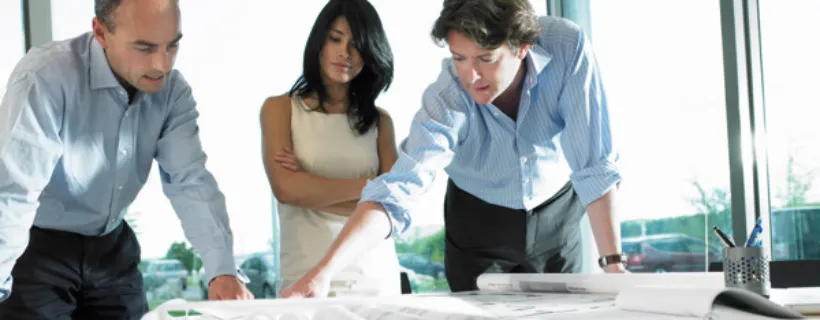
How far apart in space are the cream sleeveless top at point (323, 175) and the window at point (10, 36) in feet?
5.17

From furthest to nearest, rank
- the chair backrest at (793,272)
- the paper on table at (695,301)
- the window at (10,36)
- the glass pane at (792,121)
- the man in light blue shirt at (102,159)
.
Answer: the window at (10,36) → the glass pane at (792,121) → the chair backrest at (793,272) → the man in light blue shirt at (102,159) → the paper on table at (695,301)

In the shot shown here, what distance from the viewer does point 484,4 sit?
83.0 inches

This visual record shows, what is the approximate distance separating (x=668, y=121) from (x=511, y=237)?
1.79 metres

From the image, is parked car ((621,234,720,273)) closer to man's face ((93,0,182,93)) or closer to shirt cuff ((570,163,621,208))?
shirt cuff ((570,163,621,208))

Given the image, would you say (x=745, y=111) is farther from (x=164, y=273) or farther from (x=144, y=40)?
(x=164, y=273)

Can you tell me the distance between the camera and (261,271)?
4.30m

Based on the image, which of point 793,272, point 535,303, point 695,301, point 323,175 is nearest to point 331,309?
point 535,303

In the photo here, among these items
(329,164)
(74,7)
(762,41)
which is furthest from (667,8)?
(74,7)

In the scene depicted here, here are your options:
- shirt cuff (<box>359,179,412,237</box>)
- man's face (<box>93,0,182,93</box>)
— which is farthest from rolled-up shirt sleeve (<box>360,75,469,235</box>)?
man's face (<box>93,0,182,93</box>)

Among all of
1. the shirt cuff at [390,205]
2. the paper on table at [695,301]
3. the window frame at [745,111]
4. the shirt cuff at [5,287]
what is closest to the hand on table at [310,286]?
the shirt cuff at [390,205]

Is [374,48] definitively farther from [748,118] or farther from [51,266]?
[748,118]

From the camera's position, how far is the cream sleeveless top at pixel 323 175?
8.04 feet

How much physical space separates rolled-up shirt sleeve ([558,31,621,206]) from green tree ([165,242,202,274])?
7.99ft

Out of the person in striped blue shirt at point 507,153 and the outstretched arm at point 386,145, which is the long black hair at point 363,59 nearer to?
the outstretched arm at point 386,145
